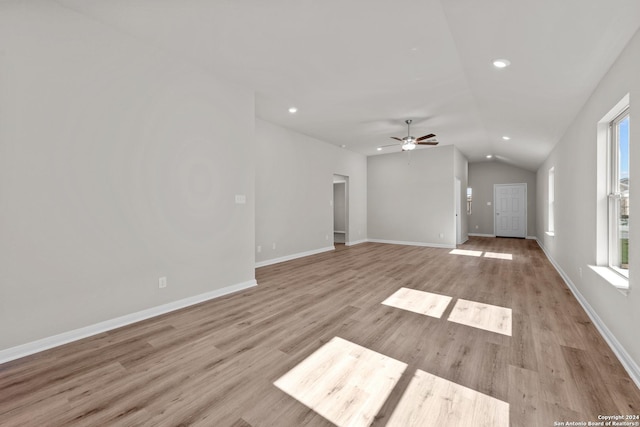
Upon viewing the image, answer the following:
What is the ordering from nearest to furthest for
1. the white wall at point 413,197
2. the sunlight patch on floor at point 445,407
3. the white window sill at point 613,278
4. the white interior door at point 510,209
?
the sunlight patch on floor at point 445,407
the white window sill at point 613,278
the white wall at point 413,197
the white interior door at point 510,209

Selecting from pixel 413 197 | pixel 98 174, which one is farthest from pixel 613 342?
pixel 413 197

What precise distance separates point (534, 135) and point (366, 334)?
540cm

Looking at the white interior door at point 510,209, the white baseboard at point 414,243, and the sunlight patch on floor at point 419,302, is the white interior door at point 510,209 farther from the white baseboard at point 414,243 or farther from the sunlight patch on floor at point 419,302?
the sunlight patch on floor at point 419,302

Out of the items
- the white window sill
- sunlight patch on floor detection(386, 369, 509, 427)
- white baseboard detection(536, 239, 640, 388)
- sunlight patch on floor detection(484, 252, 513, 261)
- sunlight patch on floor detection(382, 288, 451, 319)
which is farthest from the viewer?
sunlight patch on floor detection(484, 252, 513, 261)

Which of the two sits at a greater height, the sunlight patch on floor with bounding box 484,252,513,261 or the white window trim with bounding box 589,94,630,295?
the white window trim with bounding box 589,94,630,295

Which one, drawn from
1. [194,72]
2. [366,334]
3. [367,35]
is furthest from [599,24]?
[194,72]

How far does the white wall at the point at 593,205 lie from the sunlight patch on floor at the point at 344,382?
68.3 inches

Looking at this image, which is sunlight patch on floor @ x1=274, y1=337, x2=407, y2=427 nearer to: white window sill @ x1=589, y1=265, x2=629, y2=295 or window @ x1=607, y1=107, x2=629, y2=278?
white window sill @ x1=589, y1=265, x2=629, y2=295

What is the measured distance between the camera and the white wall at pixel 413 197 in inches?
314

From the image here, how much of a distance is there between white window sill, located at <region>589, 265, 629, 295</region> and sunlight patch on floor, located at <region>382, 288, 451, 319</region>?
1463 mm

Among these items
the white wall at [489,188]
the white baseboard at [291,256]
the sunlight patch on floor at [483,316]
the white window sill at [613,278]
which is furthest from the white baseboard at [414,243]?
the white window sill at [613,278]

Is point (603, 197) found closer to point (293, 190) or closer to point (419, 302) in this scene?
point (419, 302)

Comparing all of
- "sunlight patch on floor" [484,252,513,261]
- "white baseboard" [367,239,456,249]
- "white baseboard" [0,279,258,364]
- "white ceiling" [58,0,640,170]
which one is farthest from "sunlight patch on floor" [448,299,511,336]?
"white baseboard" [367,239,456,249]

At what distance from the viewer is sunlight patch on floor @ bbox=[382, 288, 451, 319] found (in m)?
3.23
